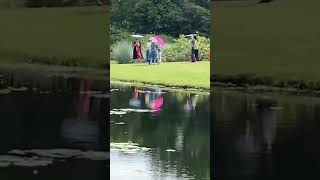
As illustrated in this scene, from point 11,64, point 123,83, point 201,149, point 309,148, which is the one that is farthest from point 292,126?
point 11,64

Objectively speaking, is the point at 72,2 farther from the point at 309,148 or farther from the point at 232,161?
the point at 309,148

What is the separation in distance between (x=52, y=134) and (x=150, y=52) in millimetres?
1601

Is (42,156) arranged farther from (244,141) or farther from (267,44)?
(267,44)

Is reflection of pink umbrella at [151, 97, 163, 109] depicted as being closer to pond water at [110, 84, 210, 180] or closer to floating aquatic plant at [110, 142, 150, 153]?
pond water at [110, 84, 210, 180]

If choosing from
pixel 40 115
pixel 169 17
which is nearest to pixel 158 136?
pixel 40 115

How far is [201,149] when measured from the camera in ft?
13.1

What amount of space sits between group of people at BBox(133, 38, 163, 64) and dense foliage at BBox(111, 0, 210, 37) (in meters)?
0.13

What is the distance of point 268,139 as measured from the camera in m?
3.37

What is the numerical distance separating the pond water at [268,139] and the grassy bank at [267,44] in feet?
0.54

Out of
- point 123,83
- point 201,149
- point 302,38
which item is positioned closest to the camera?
point 302,38

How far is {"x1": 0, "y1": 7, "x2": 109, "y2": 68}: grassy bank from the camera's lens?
11.2 feet

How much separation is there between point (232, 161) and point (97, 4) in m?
1.43

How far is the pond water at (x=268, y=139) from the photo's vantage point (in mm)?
3320

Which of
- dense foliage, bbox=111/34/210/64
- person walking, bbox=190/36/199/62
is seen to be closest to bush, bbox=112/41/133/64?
dense foliage, bbox=111/34/210/64
